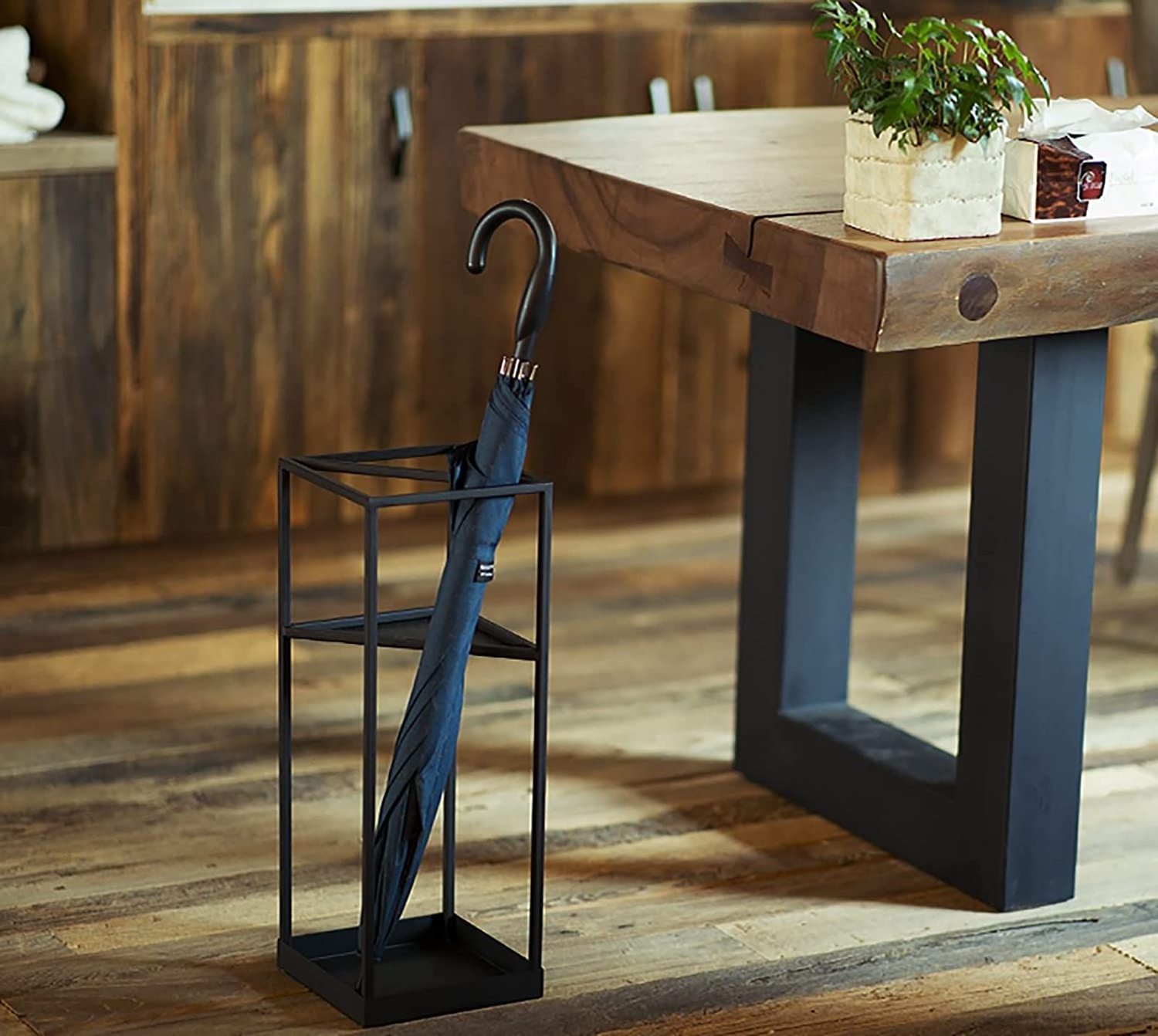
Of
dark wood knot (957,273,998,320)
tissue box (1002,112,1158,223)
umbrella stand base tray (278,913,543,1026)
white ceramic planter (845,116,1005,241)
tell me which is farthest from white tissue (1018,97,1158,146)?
umbrella stand base tray (278,913,543,1026)

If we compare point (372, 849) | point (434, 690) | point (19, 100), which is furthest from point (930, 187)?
point (19, 100)

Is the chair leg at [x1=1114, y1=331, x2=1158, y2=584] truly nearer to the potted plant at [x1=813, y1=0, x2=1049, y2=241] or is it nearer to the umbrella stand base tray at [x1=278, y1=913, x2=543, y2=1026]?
the potted plant at [x1=813, y1=0, x2=1049, y2=241]

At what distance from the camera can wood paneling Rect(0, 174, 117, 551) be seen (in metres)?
3.47

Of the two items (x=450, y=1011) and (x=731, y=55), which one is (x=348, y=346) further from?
(x=450, y=1011)

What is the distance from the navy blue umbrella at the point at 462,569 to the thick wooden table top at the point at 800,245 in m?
0.23

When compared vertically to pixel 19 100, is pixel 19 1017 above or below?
below

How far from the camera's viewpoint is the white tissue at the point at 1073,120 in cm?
219

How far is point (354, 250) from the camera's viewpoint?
373 centimetres

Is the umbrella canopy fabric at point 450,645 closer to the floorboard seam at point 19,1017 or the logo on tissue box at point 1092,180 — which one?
the floorboard seam at point 19,1017

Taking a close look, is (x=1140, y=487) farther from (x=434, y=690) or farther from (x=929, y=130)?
(x=434, y=690)

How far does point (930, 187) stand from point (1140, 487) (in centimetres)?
176

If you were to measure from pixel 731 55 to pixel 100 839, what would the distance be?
6.56 feet

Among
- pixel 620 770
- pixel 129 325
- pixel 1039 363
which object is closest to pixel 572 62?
pixel 129 325

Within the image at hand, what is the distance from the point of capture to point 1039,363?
2.26 metres
